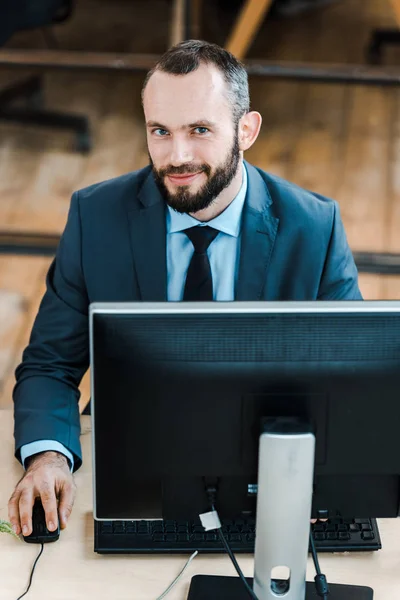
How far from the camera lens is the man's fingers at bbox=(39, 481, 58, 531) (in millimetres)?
1481

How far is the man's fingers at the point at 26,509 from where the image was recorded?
1.47m

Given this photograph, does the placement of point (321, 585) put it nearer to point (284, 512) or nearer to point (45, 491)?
point (284, 512)

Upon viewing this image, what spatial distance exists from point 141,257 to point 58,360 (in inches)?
10.2

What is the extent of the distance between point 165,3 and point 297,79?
266 cm

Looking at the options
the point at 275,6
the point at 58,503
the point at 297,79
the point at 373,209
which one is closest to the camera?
the point at 58,503

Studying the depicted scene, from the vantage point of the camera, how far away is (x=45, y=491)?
1.52m

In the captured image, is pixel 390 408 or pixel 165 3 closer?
pixel 390 408

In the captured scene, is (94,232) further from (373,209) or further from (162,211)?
(373,209)

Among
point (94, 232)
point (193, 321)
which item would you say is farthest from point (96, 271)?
point (193, 321)

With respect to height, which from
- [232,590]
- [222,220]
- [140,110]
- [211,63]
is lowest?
[232,590]

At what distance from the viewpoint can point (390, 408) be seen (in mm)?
1234

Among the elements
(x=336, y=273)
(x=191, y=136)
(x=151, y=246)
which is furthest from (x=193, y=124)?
(x=336, y=273)

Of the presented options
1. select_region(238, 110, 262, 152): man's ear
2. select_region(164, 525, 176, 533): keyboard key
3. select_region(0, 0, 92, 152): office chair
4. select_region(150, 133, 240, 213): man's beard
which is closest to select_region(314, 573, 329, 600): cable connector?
select_region(164, 525, 176, 533): keyboard key

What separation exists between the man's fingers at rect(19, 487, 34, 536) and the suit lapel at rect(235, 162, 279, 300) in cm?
59
